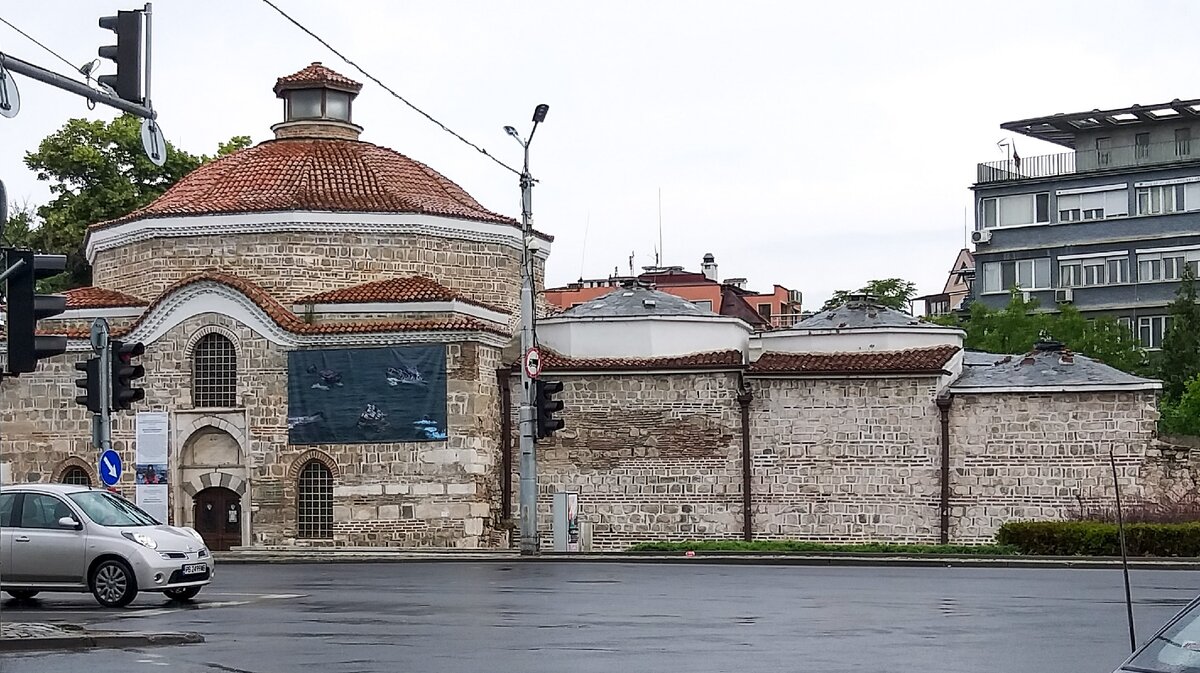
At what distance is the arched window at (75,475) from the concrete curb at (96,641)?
2768cm

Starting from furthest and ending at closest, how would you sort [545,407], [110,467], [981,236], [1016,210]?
[1016,210] < [981,236] < [545,407] < [110,467]

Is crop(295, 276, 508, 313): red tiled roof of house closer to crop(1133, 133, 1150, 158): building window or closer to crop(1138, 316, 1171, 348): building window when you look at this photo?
crop(1138, 316, 1171, 348): building window

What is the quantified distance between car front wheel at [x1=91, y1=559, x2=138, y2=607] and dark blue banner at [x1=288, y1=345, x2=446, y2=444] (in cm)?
2052

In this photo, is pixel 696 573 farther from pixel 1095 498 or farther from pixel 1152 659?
pixel 1152 659

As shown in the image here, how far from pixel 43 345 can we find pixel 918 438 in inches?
1070

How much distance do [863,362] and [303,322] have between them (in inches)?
516

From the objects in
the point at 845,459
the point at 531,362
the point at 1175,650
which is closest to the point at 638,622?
the point at 1175,650

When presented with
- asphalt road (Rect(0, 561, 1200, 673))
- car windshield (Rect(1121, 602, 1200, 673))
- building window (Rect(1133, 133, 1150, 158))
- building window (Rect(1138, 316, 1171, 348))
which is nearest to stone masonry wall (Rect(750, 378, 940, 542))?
asphalt road (Rect(0, 561, 1200, 673))

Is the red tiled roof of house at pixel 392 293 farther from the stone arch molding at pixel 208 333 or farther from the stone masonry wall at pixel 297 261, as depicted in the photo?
the stone arch molding at pixel 208 333

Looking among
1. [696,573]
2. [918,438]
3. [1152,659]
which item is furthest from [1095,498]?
[1152,659]

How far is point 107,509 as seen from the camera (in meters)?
20.8

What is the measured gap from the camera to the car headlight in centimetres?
2019

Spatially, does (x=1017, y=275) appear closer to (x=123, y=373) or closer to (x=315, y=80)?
(x=315, y=80)

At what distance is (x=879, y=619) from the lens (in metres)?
18.2
